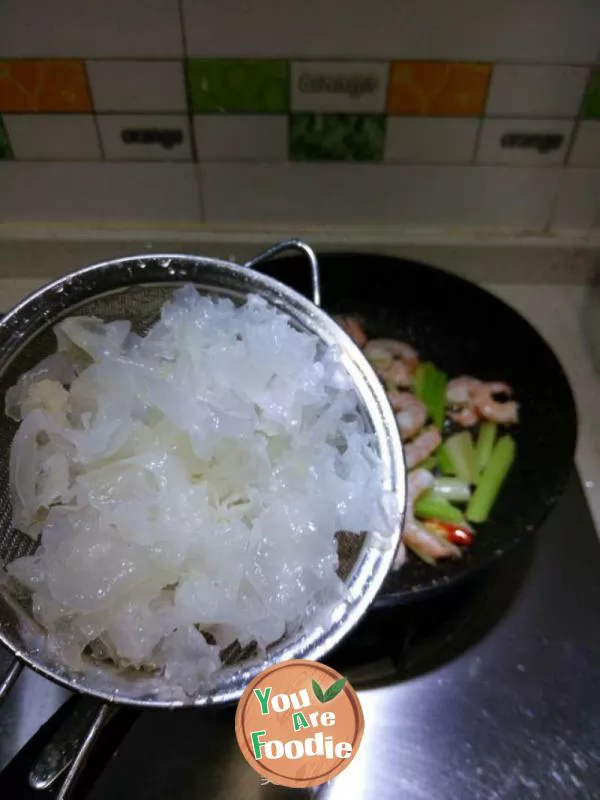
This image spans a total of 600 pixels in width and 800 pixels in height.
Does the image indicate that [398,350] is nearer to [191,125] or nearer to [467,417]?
[467,417]

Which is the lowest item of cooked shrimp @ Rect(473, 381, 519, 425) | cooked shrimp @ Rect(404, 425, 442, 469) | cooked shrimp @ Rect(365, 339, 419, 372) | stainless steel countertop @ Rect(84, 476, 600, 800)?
stainless steel countertop @ Rect(84, 476, 600, 800)

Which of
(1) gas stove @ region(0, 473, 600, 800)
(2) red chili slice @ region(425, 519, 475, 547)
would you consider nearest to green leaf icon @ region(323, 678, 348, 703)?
(1) gas stove @ region(0, 473, 600, 800)

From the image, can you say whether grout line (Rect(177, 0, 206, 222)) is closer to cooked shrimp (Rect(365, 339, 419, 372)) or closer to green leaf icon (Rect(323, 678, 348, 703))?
cooked shrimp (Rect(365, 339, 419, 372))

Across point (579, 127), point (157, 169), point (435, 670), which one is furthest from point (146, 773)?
point (579, 127)

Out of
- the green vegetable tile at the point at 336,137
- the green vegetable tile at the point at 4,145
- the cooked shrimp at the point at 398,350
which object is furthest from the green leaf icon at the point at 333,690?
the green vegetable tile at the point at 4,145

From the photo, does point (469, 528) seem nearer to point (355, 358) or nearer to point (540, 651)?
point (540, 651)

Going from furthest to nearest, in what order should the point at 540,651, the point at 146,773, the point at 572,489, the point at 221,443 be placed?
the point at 572,489 → the point at 540,651 → the point at 146,773 → the point at 221,443
